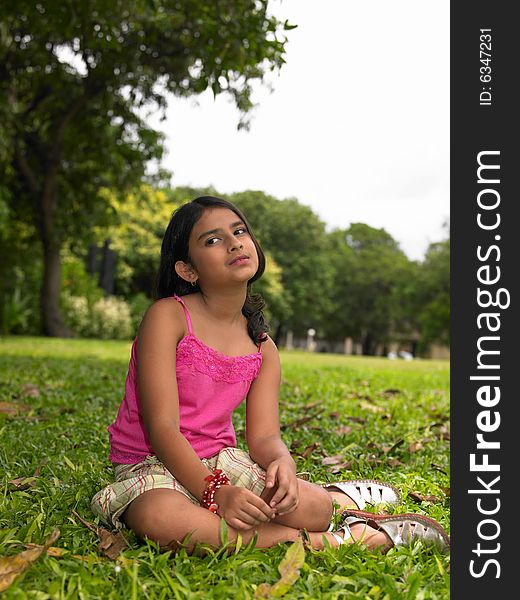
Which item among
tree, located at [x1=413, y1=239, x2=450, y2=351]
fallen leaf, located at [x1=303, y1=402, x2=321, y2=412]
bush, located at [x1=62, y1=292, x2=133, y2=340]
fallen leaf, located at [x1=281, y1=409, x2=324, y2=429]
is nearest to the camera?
fallen leaf, located at [x1=281, y1=409, x2=324, y2=429]

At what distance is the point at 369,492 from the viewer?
8.59 ft

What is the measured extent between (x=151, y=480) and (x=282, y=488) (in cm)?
43

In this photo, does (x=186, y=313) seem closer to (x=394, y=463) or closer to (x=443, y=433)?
(x=394, y=463)

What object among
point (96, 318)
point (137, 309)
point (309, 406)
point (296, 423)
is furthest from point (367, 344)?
point (296, 423)

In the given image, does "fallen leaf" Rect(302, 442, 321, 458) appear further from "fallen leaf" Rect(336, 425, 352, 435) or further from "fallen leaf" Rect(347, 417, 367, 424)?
"fallen leaf" Rect(347, 417, 367, 424)

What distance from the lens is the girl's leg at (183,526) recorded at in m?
2.00

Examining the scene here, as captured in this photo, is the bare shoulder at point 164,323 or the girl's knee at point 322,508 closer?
the girl's knee at point 322,508

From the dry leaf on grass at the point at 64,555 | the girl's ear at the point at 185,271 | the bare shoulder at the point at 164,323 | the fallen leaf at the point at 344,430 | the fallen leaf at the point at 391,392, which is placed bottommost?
the dry leaf on grass at the point at 64,555

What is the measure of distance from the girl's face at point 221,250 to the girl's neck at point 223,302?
5 centimetres

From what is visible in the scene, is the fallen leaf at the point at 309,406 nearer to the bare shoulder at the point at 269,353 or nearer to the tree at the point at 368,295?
the bare shoulder at the point at 269,353

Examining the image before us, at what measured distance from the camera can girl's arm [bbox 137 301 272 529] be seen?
1.95 metres

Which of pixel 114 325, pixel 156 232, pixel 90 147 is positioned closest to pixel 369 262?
pixel 156 232

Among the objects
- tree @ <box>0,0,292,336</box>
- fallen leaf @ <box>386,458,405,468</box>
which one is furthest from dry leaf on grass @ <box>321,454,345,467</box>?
tree @ <box>0,0,292,336</box>

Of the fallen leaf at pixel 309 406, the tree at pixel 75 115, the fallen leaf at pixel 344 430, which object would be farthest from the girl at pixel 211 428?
the tree at pixel 75 115
